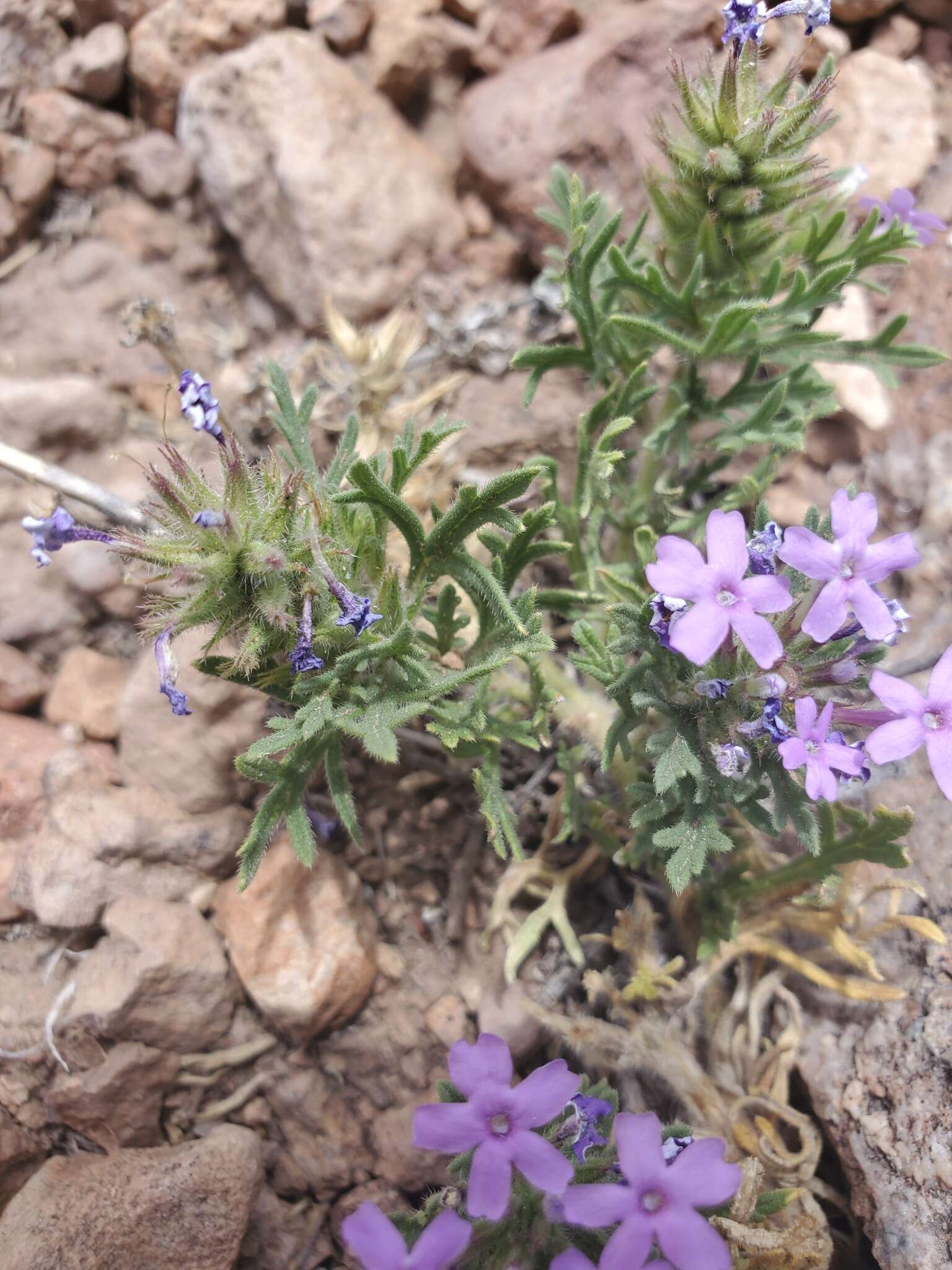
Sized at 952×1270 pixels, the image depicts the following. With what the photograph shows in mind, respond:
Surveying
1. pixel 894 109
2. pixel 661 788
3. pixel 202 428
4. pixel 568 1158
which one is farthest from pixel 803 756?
pixel 894 109

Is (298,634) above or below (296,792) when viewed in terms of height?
above

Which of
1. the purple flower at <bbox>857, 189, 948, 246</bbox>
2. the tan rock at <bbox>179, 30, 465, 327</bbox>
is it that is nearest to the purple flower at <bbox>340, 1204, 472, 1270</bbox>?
the purple flower at <bbox>857, 189, 948, 246</bbox>

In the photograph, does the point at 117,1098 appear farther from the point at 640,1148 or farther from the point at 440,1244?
the point at 640,1148

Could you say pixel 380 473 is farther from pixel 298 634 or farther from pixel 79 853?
pixel 79 853

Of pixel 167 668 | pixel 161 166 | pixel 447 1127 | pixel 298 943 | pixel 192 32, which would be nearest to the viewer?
pixel 447 1127

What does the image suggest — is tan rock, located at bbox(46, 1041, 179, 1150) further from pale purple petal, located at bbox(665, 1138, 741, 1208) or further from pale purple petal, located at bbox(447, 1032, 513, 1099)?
pale purple petal, located at bbox(665, 1138, 741, 1208)

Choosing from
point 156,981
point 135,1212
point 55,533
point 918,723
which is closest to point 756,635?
point 918,723

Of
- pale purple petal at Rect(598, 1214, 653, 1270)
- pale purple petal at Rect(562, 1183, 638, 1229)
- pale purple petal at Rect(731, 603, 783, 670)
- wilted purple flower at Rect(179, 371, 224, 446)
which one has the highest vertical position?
wilted purple flower at Rect(179, 371, 224, 446)
